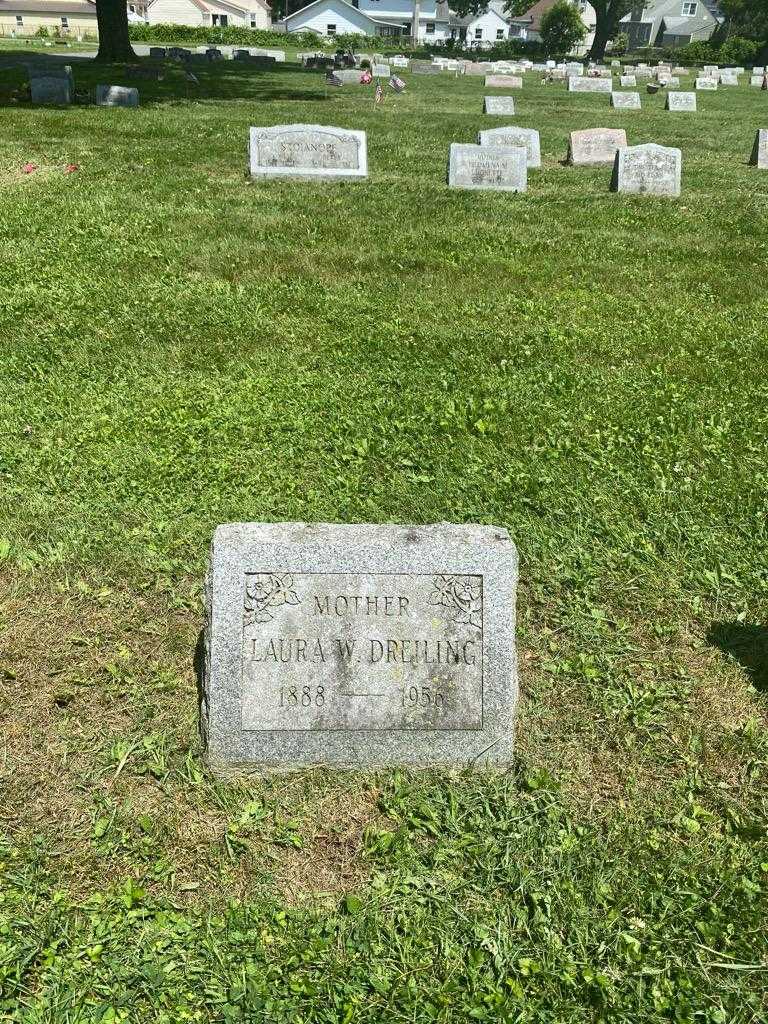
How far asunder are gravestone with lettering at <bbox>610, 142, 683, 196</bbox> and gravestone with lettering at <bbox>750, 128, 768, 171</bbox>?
5.02 m

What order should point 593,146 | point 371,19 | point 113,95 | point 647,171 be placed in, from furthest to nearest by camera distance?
1. point 371,19
2. point 113,95
3. point 593,146
4. point 647,171

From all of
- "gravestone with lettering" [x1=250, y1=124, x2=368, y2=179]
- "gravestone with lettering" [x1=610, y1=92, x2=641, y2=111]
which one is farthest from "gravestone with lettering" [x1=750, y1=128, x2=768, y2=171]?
"gravestone with lettering" [x1=610, y1=92, x2=641, y2=111]

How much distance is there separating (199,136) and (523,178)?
731 centimetres

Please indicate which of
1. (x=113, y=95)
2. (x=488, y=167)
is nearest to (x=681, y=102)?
(x=488, y=167)

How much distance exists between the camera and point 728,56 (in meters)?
67.0

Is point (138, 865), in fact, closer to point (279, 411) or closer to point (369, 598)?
point (369, 598)

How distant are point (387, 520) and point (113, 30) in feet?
114

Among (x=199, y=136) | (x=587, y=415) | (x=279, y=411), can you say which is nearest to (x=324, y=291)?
(x=279, y=411)

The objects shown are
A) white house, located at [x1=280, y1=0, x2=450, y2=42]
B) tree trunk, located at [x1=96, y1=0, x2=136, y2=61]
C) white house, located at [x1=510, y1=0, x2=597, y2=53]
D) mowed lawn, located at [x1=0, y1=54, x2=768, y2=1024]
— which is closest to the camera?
mowed lawn, located at [x1=0, y1=54, x2=768, y2=1024]

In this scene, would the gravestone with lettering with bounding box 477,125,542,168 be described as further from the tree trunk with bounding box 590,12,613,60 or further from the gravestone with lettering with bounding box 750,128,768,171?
the tree trunk with bounding box 590,12,613,60

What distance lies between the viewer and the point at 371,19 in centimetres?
9050

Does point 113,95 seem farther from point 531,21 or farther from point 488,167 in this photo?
point 531,21

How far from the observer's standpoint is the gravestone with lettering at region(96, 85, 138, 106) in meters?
20.1

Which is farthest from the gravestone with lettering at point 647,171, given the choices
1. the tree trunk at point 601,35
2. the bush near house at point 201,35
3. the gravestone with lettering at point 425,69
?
the tree trunk at point 601,35
